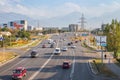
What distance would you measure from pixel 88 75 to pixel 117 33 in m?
31.5

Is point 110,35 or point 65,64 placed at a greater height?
point 110,35

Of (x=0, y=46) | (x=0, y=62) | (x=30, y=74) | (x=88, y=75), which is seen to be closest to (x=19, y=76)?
(x=30, y=74)

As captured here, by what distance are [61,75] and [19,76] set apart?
8.56m

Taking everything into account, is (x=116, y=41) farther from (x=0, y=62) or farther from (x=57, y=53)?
(x=0, y=62)

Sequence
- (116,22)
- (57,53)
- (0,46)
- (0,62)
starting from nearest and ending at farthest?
(0,62) → (116,22) → (57,53) → (0,46)

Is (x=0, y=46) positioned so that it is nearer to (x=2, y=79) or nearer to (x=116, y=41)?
(x=116, y=41)

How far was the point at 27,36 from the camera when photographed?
616 feet

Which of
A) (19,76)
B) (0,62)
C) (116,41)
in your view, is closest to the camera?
(19,76)

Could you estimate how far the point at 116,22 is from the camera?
8406 centimetres

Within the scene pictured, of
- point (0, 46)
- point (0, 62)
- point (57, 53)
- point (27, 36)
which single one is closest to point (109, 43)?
point (57, 53)

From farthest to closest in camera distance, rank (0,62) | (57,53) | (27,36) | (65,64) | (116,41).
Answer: (27,36)
(57,53)
(116,41)
(0,62)
(65,64)

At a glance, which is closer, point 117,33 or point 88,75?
point 88,75

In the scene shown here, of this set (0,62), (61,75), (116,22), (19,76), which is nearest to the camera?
(19,76)

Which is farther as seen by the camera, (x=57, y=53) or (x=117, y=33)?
(x=57, y=53)
